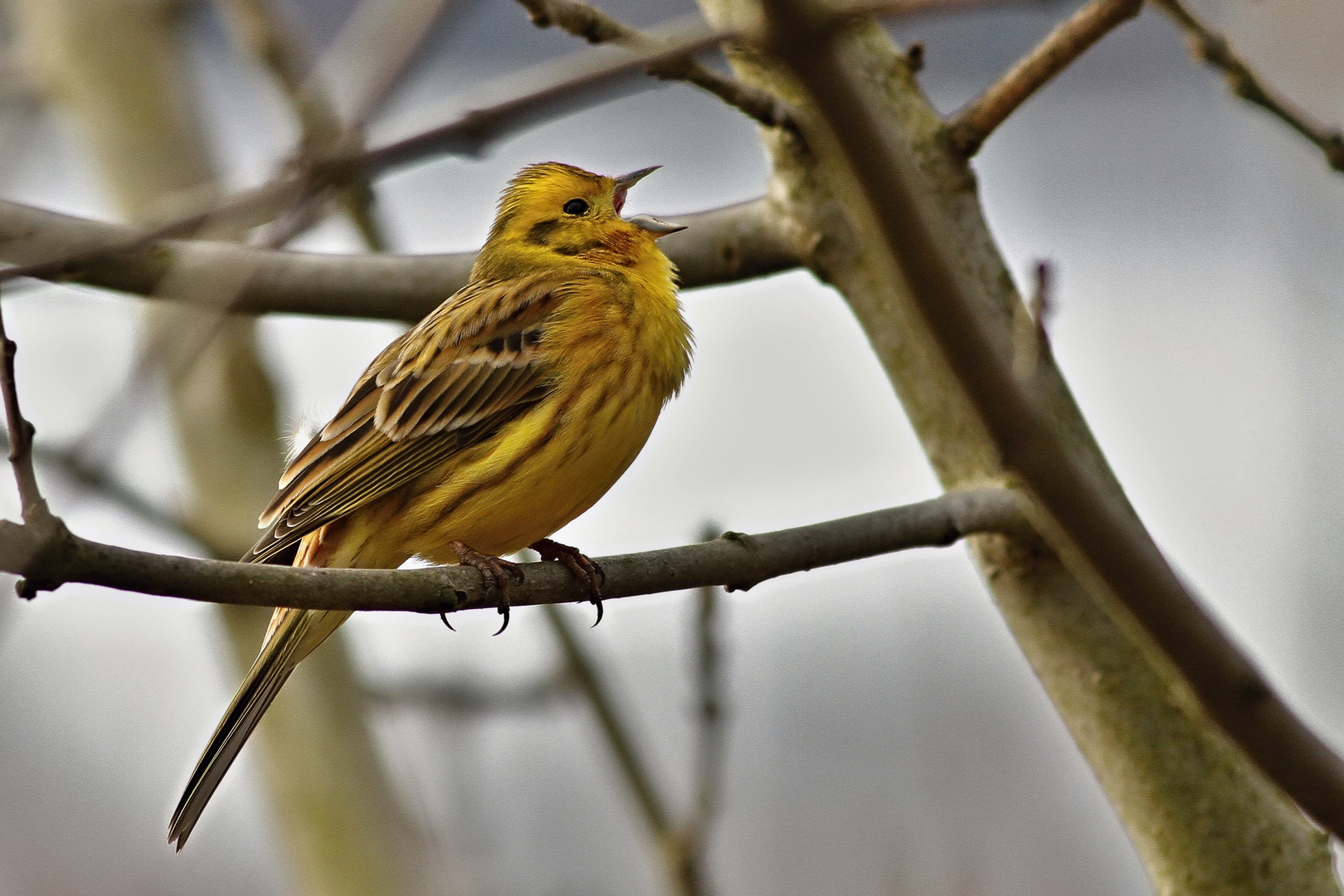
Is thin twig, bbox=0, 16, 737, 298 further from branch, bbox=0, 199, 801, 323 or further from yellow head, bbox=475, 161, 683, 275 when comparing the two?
yellow head, bbox=475, 161, 683, 275

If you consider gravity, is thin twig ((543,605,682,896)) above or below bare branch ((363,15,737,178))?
below

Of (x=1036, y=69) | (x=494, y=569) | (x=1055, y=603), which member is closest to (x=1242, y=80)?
(x=1036, y=69)

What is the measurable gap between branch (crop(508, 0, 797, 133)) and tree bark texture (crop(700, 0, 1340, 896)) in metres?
→ 0.22

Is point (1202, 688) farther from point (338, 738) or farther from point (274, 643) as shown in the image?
point (338, 738)

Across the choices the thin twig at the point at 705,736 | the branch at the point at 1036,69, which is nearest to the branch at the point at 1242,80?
the branch at the point at 1036,69

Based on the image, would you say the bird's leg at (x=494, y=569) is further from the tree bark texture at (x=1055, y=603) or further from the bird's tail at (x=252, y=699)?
the tree bark texture at (x=1055, y=603)

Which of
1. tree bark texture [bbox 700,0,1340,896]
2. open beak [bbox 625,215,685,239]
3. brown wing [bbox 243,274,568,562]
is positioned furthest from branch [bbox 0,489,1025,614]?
open beak [bbox 625,215,685,239]

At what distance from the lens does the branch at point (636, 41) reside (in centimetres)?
367

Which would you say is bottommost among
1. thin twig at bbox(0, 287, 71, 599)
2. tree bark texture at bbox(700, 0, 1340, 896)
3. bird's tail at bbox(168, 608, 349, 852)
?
tree bark texture at bbox(700, 0, 1340, 896)

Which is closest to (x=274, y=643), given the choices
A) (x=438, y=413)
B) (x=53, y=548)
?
(x=438, y=413)

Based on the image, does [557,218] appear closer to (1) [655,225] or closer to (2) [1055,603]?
(1) [655,225]

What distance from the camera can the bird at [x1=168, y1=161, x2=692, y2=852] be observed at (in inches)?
174

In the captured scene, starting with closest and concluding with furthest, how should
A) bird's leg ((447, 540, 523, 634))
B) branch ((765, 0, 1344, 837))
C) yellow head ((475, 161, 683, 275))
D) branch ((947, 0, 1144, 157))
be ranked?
branch ((765, 0, 1344, 837)) < bird's leg ((447, 540, 523, 634)) < branch ((947, 0, 1144, 157)) < yellow head ((475, 161, 683, 275))

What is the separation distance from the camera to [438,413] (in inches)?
192
